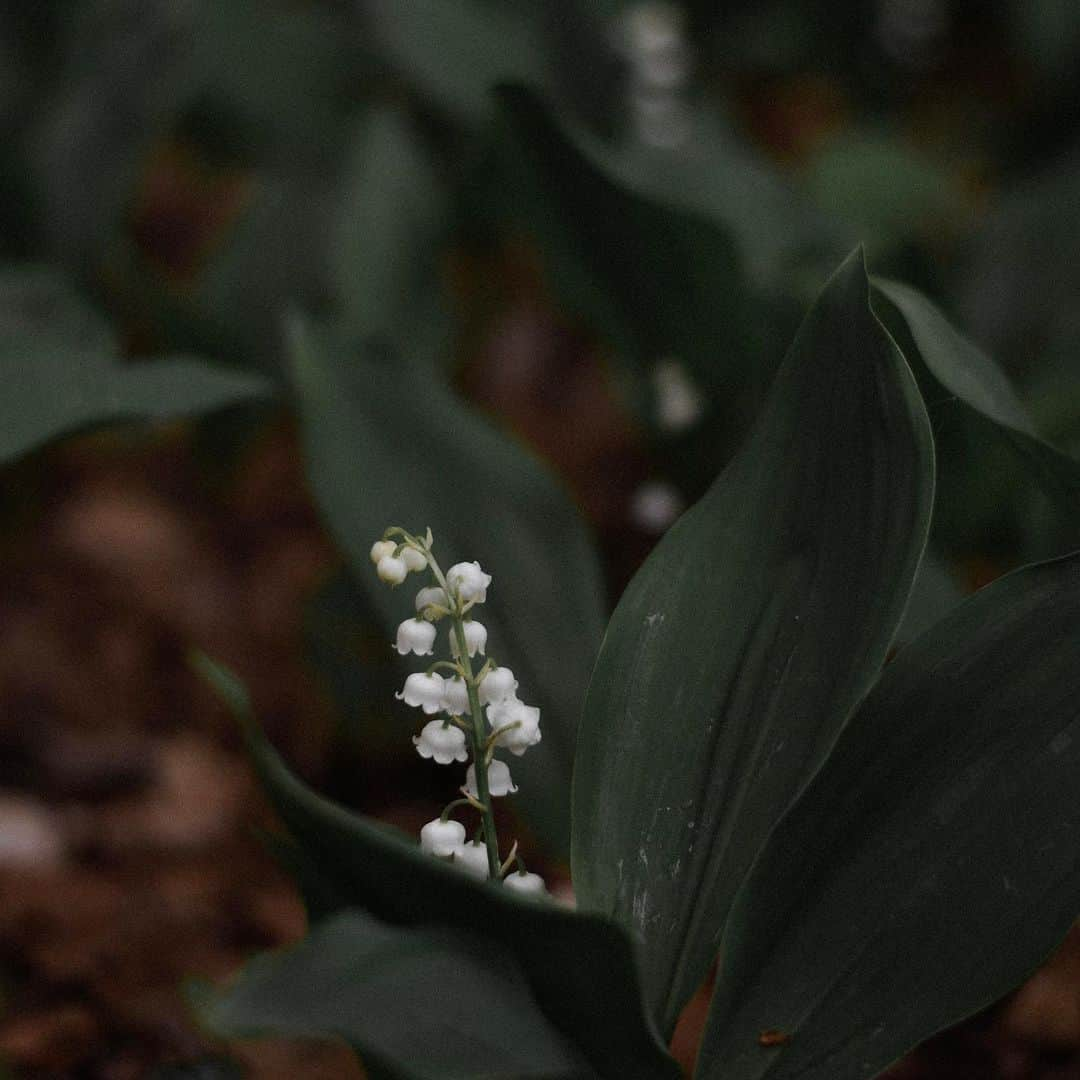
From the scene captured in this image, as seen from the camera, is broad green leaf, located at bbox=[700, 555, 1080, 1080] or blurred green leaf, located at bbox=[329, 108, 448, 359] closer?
broad green leaf, located at bbox=[700, 555, 1080, 1080]

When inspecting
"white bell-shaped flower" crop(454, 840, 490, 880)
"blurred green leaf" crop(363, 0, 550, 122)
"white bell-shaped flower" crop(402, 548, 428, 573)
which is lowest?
"blurred green leaf" crop(363, 0, 550, 122)

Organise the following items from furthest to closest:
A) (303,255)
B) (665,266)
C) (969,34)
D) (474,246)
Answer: (969,34)
(474,246)
(303,255)
(665,266)

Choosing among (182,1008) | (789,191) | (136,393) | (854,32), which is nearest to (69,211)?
(136,393)

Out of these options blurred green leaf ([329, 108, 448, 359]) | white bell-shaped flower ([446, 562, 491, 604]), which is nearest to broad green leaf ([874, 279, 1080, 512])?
white bell-shaped flower ([446, 562, 491, 604])

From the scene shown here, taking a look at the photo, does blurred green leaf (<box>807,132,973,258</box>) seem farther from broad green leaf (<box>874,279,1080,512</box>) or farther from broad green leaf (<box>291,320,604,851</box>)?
broad green leaf (<box>874,279,1080,512</box>)

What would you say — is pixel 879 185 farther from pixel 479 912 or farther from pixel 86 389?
pixel 479 912

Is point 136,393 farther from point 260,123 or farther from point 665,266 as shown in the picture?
point 260,123
